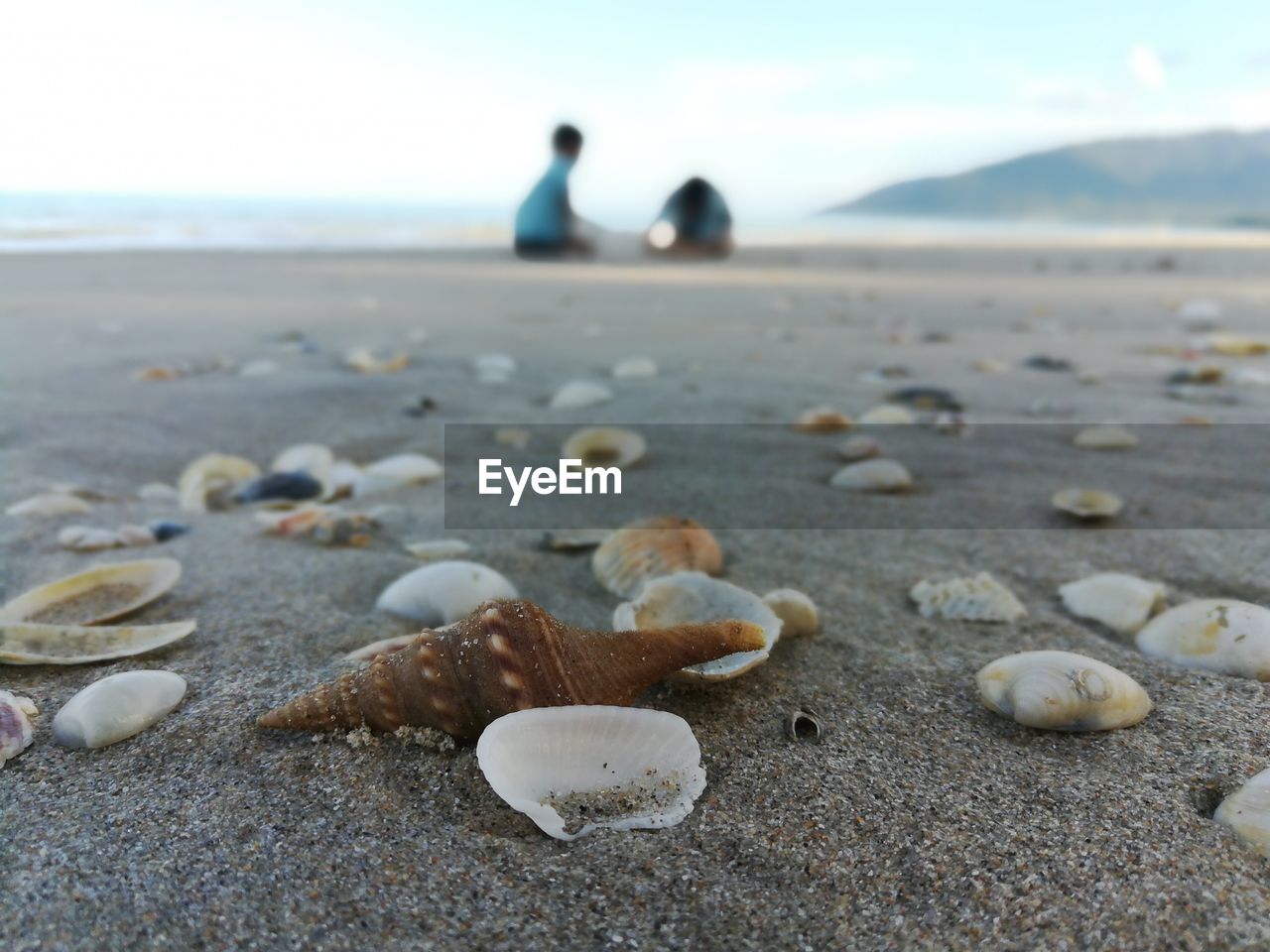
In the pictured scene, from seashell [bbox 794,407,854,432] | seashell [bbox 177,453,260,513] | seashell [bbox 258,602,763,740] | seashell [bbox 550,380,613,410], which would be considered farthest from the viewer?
seashell [bbox 550,380,613,410]

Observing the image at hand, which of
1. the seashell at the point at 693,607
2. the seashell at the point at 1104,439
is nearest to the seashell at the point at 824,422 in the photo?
the seashell at the point at 1104,439

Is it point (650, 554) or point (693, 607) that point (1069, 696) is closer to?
point (693, 607)

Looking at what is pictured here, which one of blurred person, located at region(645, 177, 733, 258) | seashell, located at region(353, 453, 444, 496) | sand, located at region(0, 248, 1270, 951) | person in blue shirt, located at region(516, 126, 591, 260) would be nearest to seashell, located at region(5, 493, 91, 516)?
sand, located at region(0, 248, 1270, 951)

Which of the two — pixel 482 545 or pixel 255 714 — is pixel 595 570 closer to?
pixel 482 545

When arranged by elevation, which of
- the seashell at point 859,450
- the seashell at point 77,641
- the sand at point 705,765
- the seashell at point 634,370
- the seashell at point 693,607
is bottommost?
the sand at point 705,765

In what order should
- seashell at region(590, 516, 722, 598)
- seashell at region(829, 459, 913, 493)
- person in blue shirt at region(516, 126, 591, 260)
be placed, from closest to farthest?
1. seashell at region(590, 516, 722, 598)
2. seashell at region(829, 459, 913, 493)
3. person in blue shirt at region(516, 126, 591, 260)

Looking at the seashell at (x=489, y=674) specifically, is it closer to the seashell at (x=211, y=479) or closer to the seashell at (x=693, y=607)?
the seashell at (x=693, y=607)

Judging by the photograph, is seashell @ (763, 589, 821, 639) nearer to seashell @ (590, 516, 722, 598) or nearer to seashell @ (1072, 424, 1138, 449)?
seashell @ (590, 516, 722, 598)
